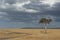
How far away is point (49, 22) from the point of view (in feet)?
130

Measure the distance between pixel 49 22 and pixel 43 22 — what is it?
1.30 metres

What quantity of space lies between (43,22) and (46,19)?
36.5 inches

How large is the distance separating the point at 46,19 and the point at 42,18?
3.09ft

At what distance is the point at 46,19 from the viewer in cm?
3972

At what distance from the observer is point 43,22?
3991cm

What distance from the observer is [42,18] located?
129 feet

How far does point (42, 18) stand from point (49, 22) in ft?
5.82

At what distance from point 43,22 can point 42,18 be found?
100 cm
